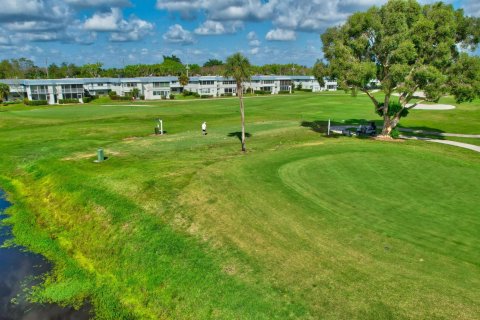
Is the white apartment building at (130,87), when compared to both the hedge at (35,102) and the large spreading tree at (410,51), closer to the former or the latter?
the hedge at (35,102)

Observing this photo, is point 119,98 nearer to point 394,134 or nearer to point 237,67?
point 237,67

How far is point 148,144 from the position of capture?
137 ft

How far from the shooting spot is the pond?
612 inches

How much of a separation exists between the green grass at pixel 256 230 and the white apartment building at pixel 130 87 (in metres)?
102

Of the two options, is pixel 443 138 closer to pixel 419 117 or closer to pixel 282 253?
pixel 419 117

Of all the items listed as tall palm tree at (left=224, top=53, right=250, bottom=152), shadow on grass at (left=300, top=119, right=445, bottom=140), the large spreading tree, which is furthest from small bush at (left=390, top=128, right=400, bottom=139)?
tall palm tree at (left=224, top=53, right=250, bottom=152)

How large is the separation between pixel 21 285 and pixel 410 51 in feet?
123

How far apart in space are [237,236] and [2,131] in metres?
53.1

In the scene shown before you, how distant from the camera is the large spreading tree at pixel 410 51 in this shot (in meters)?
37.4

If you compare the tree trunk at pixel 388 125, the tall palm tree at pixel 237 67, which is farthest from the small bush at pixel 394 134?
the tall palm tree at pixel 237 67

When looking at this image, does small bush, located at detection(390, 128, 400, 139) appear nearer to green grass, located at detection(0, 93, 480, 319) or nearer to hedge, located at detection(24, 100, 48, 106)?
green grass, located at detection(0, 93, 480, 319)

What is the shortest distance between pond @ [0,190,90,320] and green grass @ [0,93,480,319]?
648 millimetres

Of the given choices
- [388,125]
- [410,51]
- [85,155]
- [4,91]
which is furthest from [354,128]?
[4,91]

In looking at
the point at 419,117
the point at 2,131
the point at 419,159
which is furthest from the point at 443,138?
the point at 2,131
